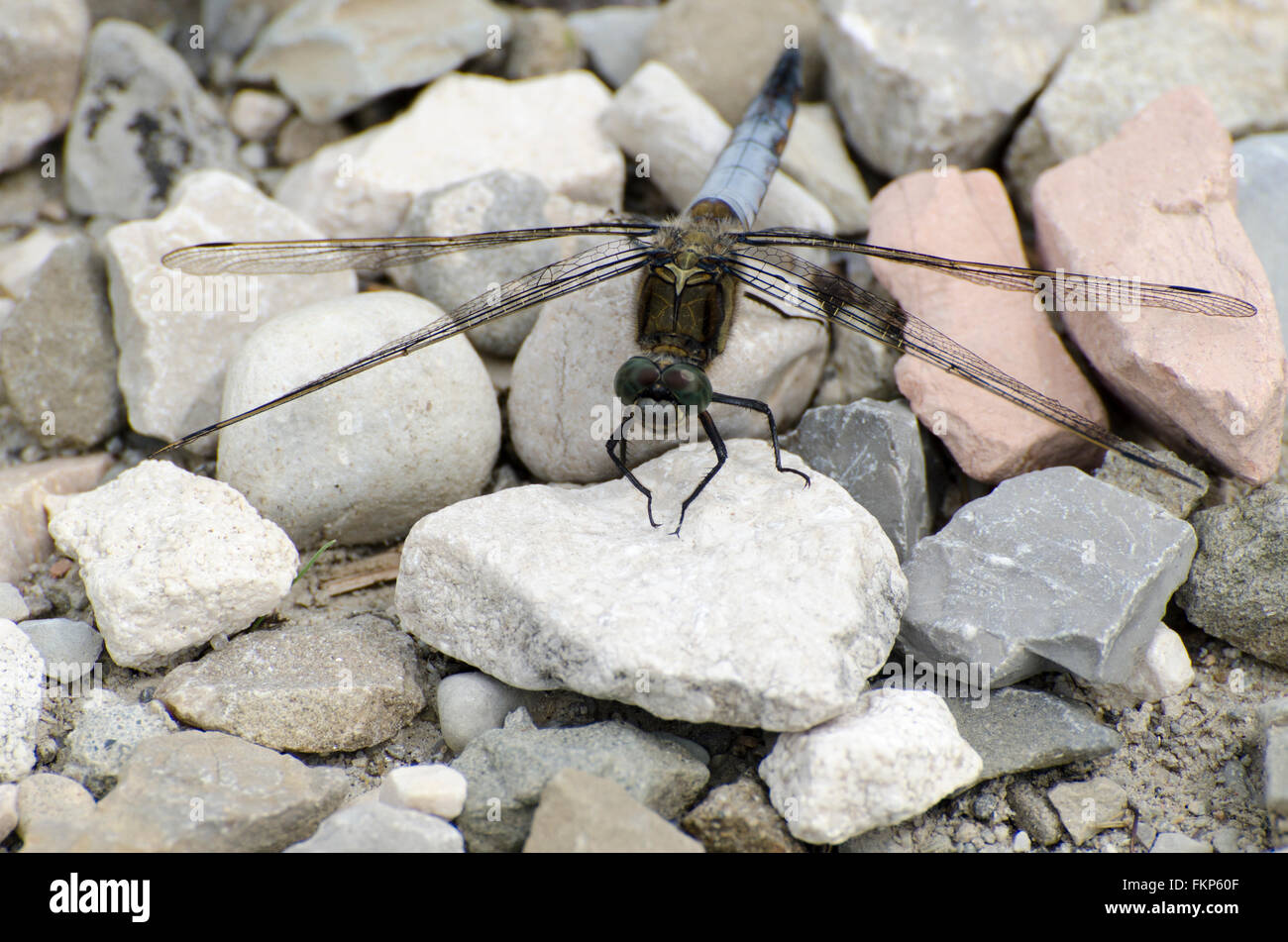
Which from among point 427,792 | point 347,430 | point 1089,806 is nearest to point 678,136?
point 347,430

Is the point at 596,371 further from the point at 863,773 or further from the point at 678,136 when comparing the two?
the point at 863,773

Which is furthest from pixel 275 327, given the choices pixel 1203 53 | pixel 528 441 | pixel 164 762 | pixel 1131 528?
pixel 1203 53

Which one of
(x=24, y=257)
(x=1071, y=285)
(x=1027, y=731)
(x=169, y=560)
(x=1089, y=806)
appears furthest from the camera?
(x=24, y=257)

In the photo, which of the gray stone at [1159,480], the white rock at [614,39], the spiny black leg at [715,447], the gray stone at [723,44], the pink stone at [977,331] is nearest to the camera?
the spiny black leg at [715,447]

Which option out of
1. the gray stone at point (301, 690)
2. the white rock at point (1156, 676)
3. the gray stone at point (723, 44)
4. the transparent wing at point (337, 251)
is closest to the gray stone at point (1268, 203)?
the white rock at point (1156, 676)

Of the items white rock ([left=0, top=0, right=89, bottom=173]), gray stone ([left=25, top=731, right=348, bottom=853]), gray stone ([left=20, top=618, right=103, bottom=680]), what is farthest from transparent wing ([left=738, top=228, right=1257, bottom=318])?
white rock ([left=0, top=0, right=89, bottom=173])

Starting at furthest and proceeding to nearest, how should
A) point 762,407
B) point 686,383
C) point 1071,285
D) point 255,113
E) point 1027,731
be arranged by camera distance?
1. point 255,113
2. point 1071,285
3. point 762,407
4. point 686,383
5. point 1027,731

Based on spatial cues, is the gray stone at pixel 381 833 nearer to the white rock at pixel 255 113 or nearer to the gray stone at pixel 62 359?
the gray stone at pixel 62 359
